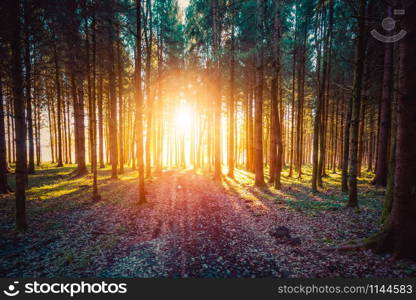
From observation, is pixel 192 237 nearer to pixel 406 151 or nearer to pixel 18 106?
pixel 406 151

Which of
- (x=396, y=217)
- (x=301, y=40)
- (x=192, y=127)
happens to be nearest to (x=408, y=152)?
(x=396, y=217)

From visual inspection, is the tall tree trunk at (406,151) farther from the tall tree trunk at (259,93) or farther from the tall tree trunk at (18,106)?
the tall tree trunk at (18,106)

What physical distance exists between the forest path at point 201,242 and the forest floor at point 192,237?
27 mm

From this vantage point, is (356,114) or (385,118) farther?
(385,118)

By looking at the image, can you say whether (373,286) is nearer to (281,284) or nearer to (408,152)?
(281,284)

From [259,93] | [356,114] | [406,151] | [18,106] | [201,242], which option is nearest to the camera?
[406,151]

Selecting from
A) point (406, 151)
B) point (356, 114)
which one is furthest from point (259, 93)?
point (406, 151)

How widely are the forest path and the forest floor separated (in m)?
0.03

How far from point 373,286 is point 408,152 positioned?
3116 millimetres

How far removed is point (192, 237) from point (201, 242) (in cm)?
49

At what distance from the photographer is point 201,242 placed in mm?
5648

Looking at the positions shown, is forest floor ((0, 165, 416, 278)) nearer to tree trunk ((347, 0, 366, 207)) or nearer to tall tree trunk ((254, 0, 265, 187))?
tree trunk ((347, 0, 366, 207))

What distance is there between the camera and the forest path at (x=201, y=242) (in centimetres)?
428

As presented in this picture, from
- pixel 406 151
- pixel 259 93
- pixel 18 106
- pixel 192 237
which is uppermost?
pixel 259 93
